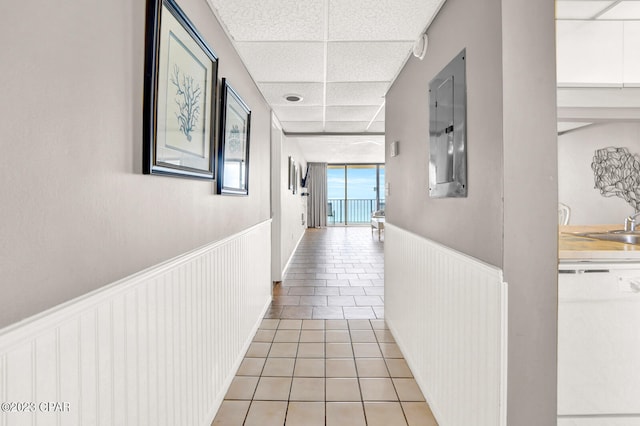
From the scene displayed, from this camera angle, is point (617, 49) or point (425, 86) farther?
point (617, 49)

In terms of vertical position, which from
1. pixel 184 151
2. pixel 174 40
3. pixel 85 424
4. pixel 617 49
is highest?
pixel 617 49

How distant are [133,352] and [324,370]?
1592 mm

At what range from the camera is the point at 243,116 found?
244 centimetres

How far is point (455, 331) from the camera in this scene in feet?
5.06

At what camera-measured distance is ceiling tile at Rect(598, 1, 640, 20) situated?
1.87 meters

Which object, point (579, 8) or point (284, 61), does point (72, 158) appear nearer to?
point (284, 61)

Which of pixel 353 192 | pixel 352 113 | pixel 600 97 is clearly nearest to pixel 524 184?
pixel 600 97

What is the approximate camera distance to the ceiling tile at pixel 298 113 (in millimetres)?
3809

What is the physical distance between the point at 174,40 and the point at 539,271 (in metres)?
1.63

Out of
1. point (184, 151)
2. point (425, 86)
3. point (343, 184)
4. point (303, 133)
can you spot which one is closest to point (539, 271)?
point (425, 86)

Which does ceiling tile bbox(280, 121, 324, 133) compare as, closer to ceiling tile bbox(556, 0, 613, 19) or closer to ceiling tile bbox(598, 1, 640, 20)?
ceiling tile bbox(556, 0, 613, 19)

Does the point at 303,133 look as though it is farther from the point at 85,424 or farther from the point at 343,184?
the point at 343,184

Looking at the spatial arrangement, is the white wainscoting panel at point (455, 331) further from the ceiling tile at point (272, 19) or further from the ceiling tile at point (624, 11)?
the ceiling tile at point (624, 11)

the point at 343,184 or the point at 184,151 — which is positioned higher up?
the point at 343,184
